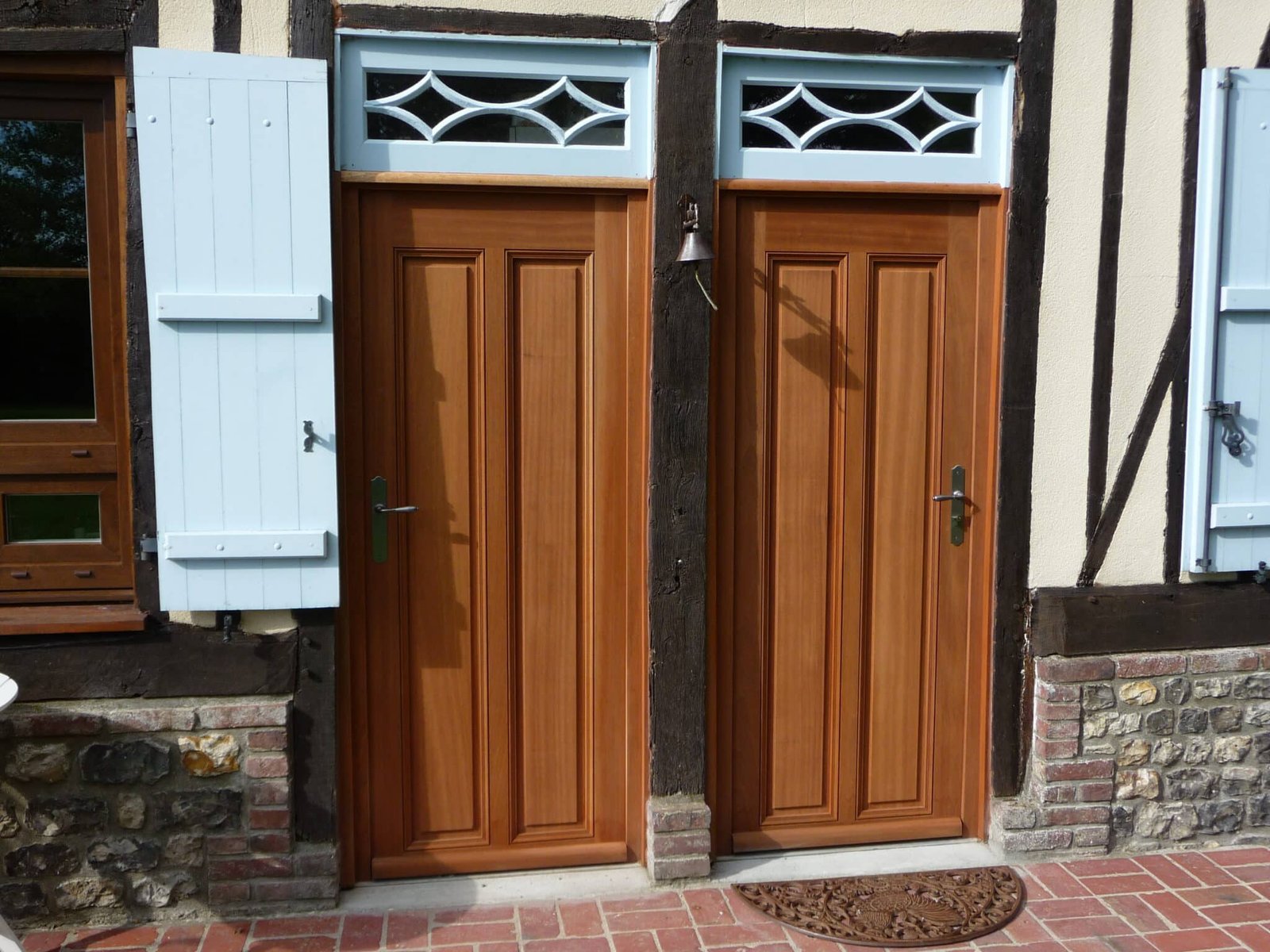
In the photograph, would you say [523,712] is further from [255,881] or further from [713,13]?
[713,13]

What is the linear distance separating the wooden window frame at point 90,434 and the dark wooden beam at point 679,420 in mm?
1537

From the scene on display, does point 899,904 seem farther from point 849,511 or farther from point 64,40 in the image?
point 64,40

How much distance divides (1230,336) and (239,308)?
10.1 ft

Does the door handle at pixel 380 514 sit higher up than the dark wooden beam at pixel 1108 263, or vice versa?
the dark wooden beam at pixel 1108 263

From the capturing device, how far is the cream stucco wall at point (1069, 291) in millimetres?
3648

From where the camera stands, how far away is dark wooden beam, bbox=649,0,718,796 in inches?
136

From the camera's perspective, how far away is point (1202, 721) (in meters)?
3.93

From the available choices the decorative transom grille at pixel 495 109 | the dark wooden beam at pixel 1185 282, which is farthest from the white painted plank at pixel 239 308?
the dark wooden beam at pixel 1185 282

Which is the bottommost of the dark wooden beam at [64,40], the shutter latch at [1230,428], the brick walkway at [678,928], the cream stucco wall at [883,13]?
the brick walkway at [678,928]

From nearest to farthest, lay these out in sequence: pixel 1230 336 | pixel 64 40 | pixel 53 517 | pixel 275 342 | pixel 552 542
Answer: pixel 64 40, pixel 275 342, pixel 53 517, pixel 552 542, pixel 1230 336

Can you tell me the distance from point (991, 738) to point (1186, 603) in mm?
794

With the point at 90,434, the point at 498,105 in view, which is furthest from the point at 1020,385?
the point at 90,434

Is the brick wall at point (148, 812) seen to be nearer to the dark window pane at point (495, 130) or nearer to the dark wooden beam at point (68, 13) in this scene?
the dark window pane at point (495, 130)

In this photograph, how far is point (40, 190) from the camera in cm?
332
